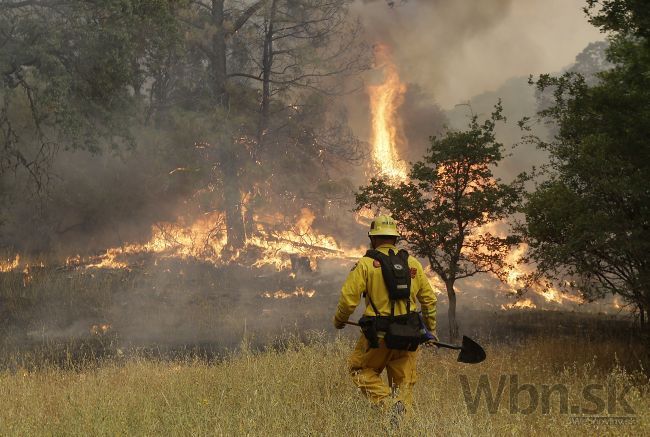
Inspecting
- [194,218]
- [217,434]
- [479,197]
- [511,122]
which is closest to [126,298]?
[194,218]

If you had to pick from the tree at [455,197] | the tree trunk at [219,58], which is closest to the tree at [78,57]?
the tree at [455,197]

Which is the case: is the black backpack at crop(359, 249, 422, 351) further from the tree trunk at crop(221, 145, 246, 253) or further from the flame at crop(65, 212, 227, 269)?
the tree trunk at crop(221, 145, 246, 253)

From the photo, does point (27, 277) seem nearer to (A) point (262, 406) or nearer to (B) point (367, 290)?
(A) point (262, 406)

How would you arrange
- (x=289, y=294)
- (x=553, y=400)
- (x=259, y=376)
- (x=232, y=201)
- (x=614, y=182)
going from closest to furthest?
(x=553, y=400) → (x=259, y=376) → (x=614, y=182) → (x=289, y=294) → (x=232, y=201)

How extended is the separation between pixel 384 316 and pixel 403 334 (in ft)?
0.77

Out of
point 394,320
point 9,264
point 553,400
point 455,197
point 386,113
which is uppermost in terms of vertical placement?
point 386,113

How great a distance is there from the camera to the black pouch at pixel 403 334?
539 cm

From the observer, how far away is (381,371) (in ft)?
18.4

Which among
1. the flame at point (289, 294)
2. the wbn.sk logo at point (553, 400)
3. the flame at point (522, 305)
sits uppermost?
the flame at point (289, 294)

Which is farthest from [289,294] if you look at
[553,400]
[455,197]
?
[553,400]

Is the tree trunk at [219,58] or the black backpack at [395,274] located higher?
the tree trunk at [219,58]

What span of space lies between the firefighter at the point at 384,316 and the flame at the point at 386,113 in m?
25.4

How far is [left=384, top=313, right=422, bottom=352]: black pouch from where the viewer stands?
5395mm

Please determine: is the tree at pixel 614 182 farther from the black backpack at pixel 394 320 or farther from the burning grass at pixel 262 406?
the black backpack at pixel 394 320
